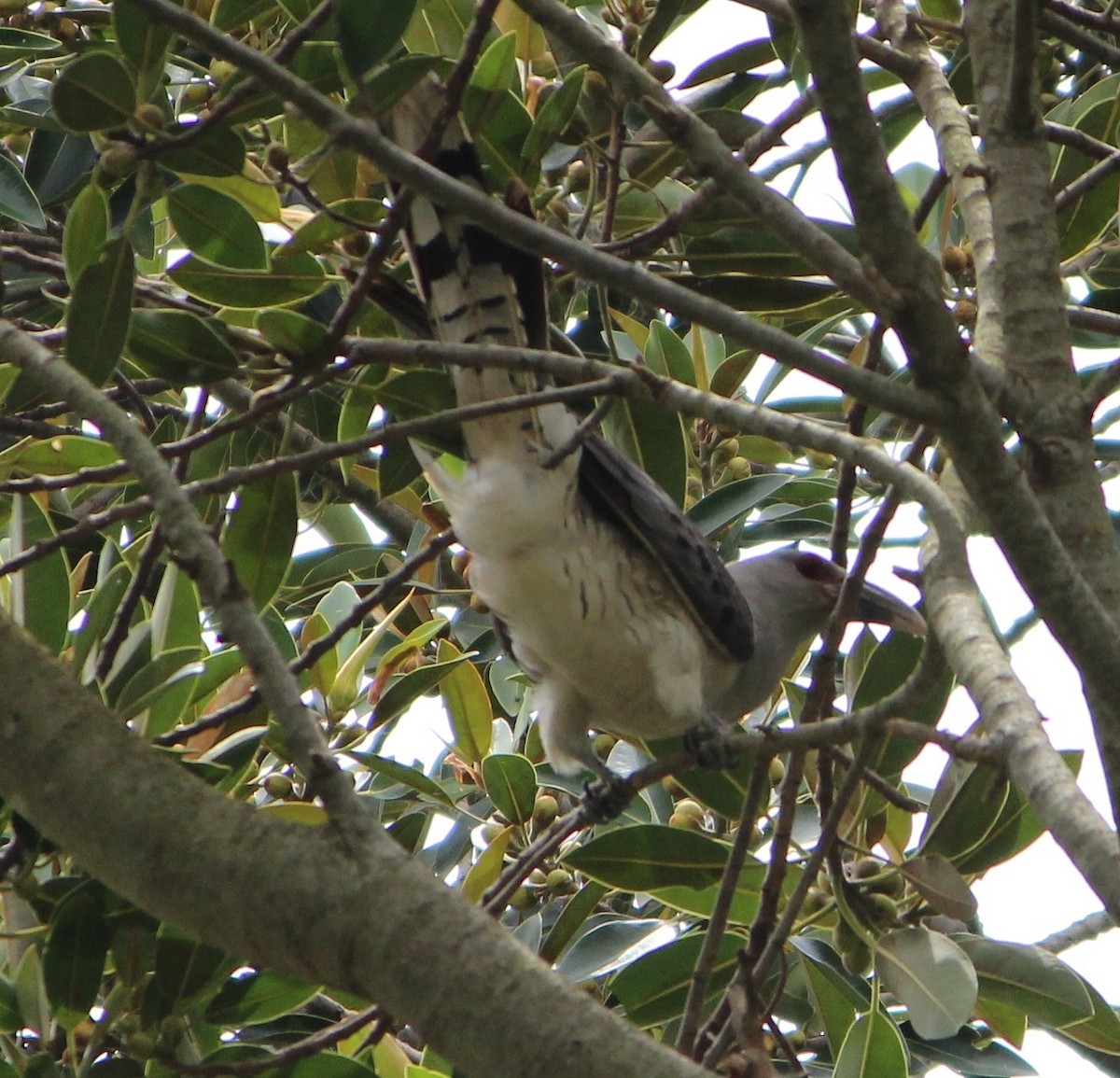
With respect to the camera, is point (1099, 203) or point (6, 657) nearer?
point (6, 657)

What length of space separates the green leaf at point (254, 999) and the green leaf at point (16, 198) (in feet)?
5.12

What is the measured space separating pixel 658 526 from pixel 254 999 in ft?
4.56

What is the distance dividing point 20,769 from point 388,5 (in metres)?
1.16

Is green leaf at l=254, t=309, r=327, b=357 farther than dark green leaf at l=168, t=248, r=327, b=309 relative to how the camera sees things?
No

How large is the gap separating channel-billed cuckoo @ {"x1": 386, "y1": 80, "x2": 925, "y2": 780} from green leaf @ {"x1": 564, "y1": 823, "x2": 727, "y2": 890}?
58cm

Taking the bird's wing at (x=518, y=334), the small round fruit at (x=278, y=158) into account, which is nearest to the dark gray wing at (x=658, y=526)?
the bird's wing at (x=518, y=334)

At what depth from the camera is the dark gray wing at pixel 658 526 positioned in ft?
10.4

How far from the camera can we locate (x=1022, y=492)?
5.49 feet

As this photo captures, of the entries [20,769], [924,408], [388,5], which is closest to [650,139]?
[388,5]

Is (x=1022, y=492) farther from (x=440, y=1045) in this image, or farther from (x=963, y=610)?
(x=440, y=1045)

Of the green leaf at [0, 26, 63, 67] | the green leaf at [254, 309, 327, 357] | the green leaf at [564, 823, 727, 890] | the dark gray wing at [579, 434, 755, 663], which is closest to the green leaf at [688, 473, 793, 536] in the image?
the dark gray wing at [579, 434, 755, 663]

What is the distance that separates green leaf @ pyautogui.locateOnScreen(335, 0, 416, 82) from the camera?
192 centimetres

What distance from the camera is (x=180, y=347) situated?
2195 millimetres

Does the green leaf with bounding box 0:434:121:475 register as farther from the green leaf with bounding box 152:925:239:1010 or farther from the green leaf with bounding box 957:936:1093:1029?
the green leaf with bounding box 957:936:1093:1029
